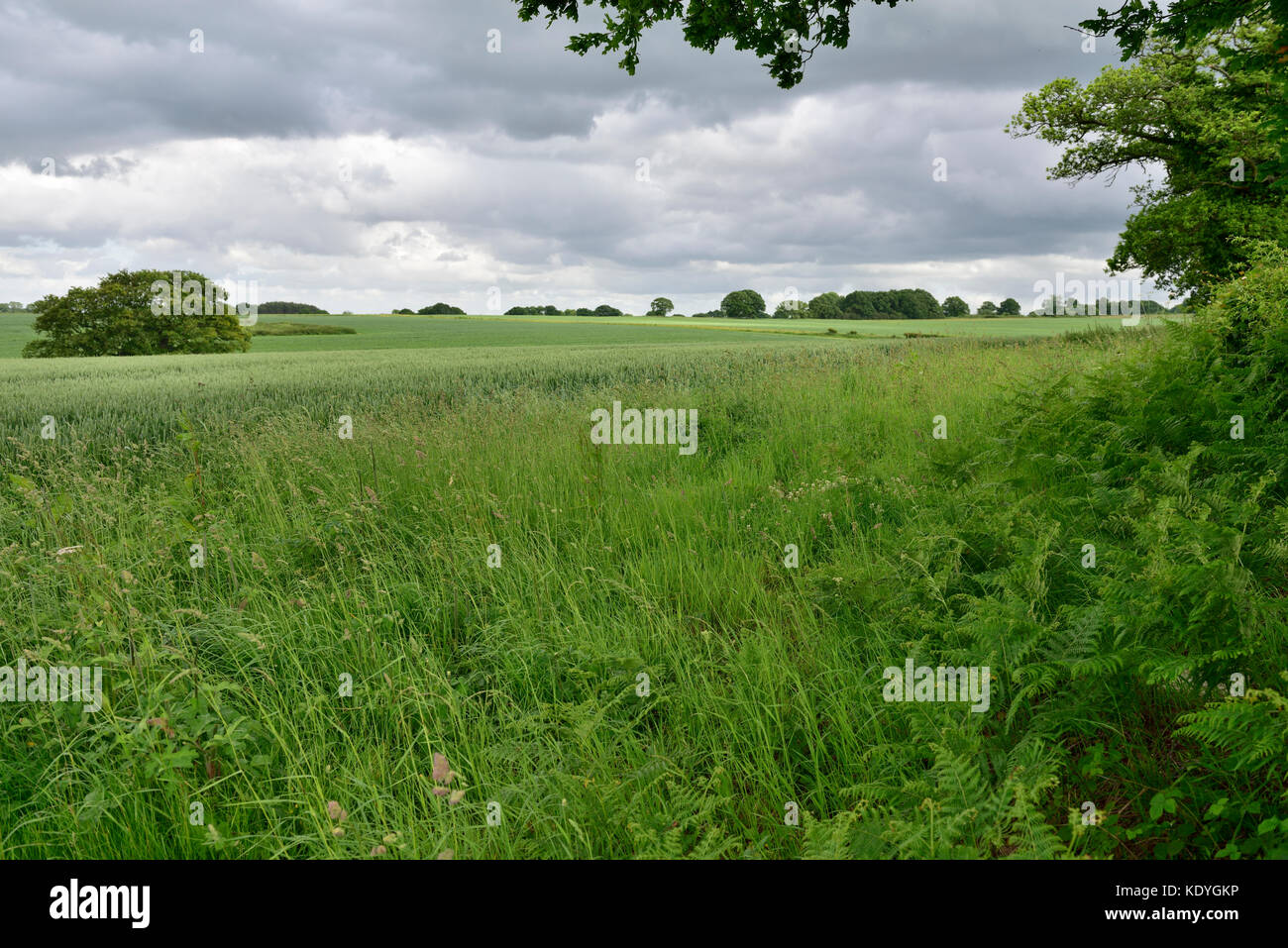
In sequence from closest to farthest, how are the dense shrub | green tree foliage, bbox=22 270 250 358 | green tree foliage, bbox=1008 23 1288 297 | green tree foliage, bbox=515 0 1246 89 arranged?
the dense shrub
green tree foliage, bbox=515 0 1246 89
green tree foliage, bbox=1008 23 1288 297
green tree foliage, bbox=22 270 250 358

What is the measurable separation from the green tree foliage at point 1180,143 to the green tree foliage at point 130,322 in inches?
2364

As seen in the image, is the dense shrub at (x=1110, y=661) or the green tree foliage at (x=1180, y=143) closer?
the dense shrub at (x=1110, y=661)

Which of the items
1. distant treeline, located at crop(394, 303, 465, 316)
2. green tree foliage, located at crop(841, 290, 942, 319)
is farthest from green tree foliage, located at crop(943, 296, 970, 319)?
distant treeline, located at crop(394, 303, 465, 316)

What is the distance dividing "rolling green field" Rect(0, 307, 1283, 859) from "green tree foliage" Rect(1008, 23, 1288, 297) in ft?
81.2

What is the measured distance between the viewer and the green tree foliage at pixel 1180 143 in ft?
75.0

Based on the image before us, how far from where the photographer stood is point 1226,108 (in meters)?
23.0

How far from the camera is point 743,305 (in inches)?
3856

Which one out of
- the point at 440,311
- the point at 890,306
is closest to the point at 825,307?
the point at 890,306

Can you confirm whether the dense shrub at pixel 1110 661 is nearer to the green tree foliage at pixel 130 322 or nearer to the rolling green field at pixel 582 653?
the rolling green field at pixel 582 653

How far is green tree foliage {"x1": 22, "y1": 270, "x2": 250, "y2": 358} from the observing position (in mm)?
55969

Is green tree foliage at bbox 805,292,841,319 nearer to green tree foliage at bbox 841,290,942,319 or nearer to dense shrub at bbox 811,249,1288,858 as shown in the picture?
green tree foliage at bbox 841,290,942,319

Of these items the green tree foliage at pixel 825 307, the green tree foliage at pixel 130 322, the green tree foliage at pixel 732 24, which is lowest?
the green tree foliage at pixel 732 24

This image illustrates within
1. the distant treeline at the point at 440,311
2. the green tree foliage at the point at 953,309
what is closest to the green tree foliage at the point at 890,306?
the green tree foliage at the point at 953,309

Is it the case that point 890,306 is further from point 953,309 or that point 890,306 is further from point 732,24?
point 732,24
